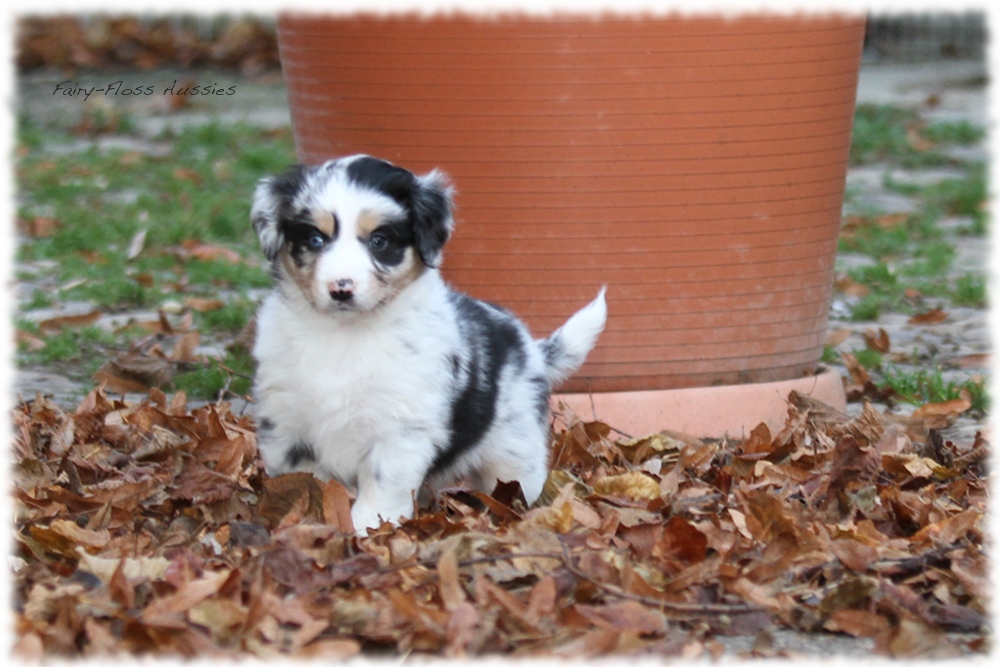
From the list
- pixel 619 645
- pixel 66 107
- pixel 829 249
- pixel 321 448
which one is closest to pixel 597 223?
pixel 829 249

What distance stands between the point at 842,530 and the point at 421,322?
3.77ft

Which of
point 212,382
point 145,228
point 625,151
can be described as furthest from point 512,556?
point 145,228

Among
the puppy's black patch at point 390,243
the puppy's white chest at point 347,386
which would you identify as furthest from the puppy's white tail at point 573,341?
the puppy's black patch at point 390,243

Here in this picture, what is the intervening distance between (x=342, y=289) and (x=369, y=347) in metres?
0.29

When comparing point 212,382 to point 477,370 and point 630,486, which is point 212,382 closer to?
point 477,370

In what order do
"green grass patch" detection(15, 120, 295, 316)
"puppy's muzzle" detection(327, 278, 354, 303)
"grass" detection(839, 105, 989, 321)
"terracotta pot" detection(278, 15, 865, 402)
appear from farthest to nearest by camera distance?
"green grass patch" detection(15, 120, 295, 316) → "grass" detection(839, 105, 989, 321) → "terracotta pot" detection(278, 15, 865, 402) → "puppy's muzzle" detection(327, 278, 354, 303)

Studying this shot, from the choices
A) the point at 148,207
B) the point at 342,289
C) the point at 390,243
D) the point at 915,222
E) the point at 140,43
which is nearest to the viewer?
the point at 342,289

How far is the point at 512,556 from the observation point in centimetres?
283

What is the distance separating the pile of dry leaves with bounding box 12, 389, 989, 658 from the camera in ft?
8.47

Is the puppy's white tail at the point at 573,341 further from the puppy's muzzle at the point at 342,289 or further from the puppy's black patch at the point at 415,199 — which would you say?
the puppy's muzzle at the point at 342,289

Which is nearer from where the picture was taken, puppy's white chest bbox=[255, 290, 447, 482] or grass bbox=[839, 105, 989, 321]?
puppy's white chest bbox=[255, 290, 447, 482]

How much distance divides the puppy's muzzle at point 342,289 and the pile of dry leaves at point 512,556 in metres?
0.46

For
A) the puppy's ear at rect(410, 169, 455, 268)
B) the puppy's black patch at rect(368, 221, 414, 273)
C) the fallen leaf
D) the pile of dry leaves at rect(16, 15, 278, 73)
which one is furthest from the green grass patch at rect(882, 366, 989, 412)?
the pile of dry leaves at rect(16, 15, 278, 73)

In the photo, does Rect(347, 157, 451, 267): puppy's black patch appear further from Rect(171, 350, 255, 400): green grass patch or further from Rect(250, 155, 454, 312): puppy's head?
Rect(171, 350, 255, 400): green grass patch
